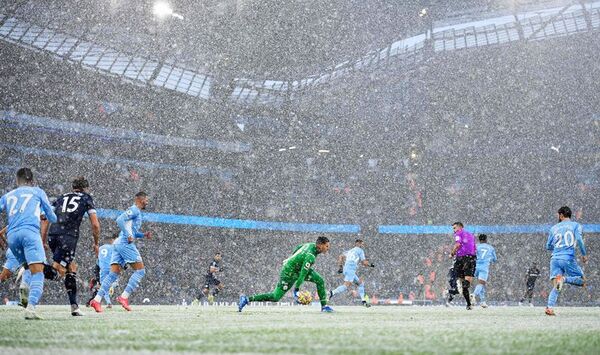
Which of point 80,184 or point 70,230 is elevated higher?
point 80,184

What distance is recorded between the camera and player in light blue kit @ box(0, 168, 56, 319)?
Result: 26.2 ft

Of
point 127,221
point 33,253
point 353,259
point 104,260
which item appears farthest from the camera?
point 353,259

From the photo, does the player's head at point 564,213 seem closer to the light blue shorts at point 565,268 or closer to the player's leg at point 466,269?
the light blue shorts at point 565,268

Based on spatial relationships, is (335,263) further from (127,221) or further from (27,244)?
(27,244)

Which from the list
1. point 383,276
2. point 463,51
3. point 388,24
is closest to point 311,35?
point 388,24

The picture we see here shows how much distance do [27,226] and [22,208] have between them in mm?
244

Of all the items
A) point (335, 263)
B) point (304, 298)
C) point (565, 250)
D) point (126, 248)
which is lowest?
point (304, 298)

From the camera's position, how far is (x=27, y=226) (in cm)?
805

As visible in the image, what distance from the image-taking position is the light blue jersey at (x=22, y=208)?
8.08m

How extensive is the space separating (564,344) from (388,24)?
39.2 metres

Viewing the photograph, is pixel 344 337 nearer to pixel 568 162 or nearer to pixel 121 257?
pixel 121 257

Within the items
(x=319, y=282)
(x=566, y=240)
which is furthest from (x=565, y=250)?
→ (x=319, y=282)

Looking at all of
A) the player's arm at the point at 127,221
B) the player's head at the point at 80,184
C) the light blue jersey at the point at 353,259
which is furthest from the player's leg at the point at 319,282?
the light blue jersey at the point at 353,259

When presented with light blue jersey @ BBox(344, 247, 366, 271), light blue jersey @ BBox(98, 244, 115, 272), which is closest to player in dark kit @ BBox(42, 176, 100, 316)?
light blue jersey @ BBox(98, 244, 115, 272)
